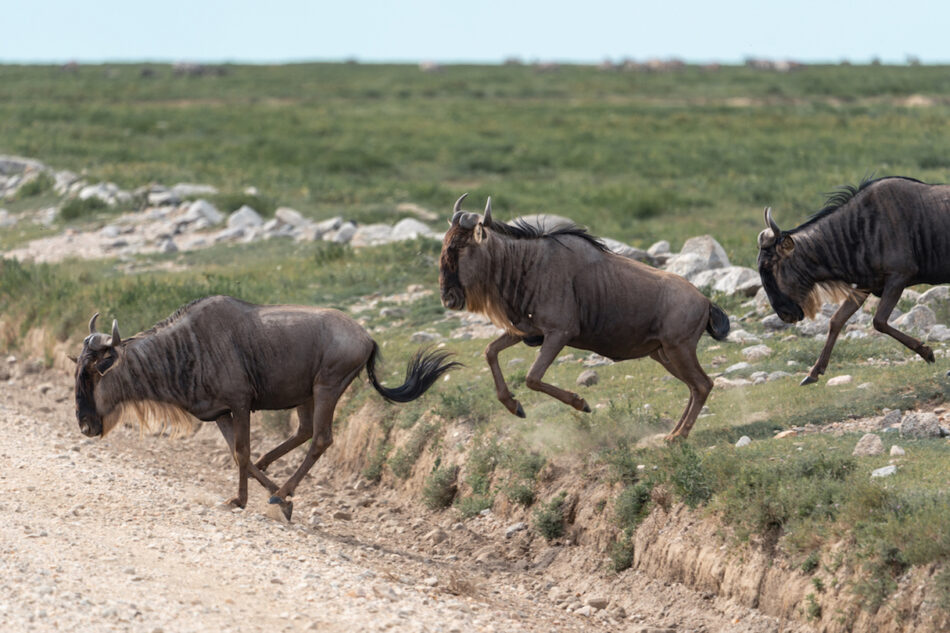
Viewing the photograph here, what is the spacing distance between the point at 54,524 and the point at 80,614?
2.31 m

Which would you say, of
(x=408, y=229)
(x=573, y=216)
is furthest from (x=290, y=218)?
(x=573, y=216)

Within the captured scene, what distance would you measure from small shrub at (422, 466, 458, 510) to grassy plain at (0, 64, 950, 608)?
1.0 inches

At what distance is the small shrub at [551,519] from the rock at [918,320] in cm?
473

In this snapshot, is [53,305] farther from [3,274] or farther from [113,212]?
[113,212]

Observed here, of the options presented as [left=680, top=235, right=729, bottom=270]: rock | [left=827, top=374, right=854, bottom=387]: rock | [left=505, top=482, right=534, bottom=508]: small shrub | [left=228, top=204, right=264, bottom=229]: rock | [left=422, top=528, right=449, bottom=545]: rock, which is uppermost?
[left=680, top=235, right=729, bottom=270]: rock

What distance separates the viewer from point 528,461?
11.3 m

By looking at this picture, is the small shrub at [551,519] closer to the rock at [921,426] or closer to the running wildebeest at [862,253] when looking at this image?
the running wildebeest at [862,253]

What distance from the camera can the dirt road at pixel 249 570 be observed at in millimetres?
A: 7918

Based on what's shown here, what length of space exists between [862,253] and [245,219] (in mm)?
15464

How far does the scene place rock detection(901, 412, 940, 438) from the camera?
10.0 m

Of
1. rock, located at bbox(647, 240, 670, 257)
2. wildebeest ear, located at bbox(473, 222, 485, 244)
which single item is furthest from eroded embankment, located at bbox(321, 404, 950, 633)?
rock, located at bbox(647, 240, 670, 257)

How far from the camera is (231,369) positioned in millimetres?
10812

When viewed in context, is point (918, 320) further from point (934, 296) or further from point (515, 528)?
point (515, 528)

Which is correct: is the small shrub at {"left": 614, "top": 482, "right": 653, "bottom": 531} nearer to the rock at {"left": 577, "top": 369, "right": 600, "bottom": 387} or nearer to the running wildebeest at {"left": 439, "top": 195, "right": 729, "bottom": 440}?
the running wildebeest at {"left": 439, "top": 195, "right": 729, "bottom": 440}
